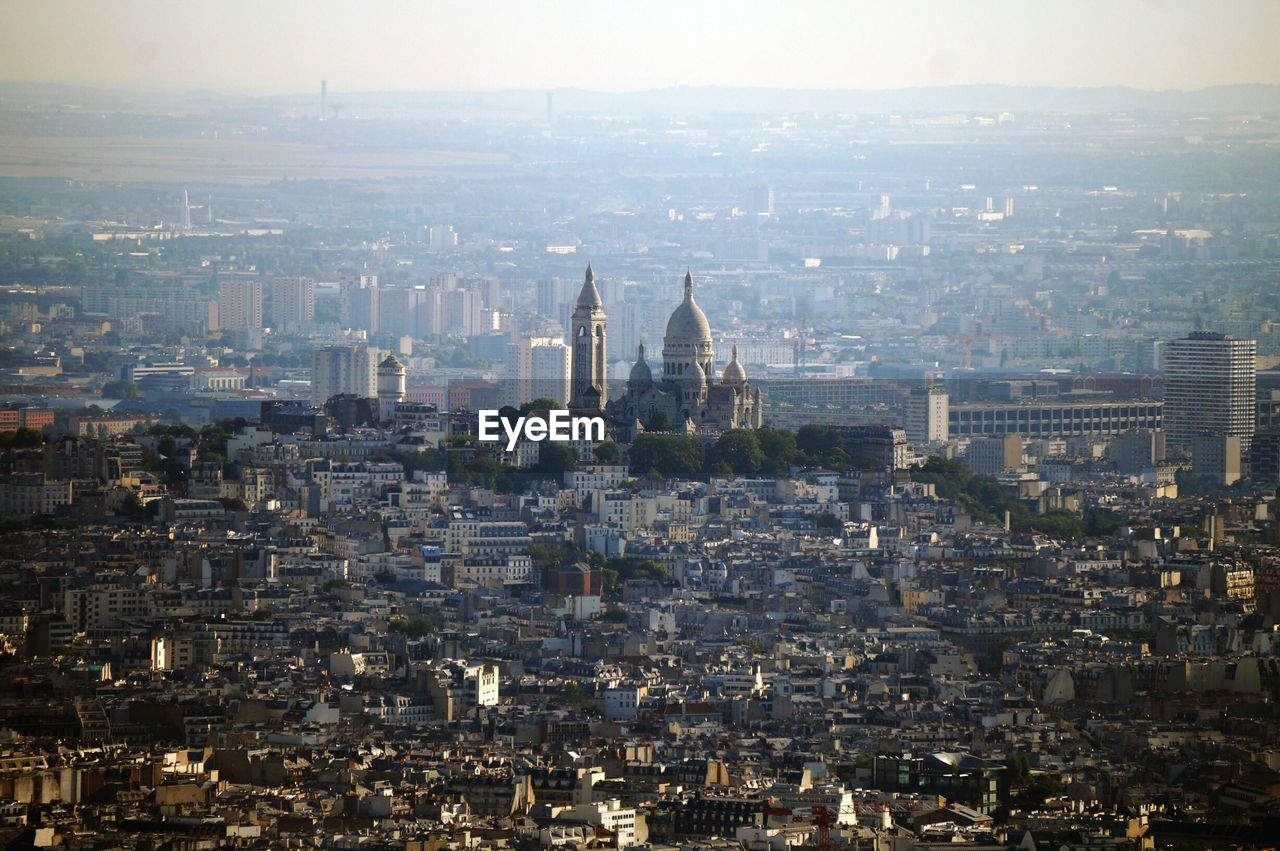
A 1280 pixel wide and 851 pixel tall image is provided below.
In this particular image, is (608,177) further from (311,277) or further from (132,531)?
(132,531)

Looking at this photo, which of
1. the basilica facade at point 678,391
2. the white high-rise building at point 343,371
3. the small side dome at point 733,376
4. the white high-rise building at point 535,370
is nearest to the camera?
the basilica facade at point 678,391

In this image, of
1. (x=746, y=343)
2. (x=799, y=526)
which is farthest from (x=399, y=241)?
(x=799, y=526)

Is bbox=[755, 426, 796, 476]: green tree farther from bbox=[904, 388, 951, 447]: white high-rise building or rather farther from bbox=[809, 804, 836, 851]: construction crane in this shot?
bbox=[809, 804, 836, 851]: construction crane

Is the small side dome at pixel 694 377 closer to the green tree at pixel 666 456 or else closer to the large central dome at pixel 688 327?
the large central dome at pixel 688 327

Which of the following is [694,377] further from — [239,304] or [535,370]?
[239,304]

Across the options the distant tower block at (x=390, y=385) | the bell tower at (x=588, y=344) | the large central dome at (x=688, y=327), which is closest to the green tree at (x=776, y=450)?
the large central dome at (x=688, y=327)
